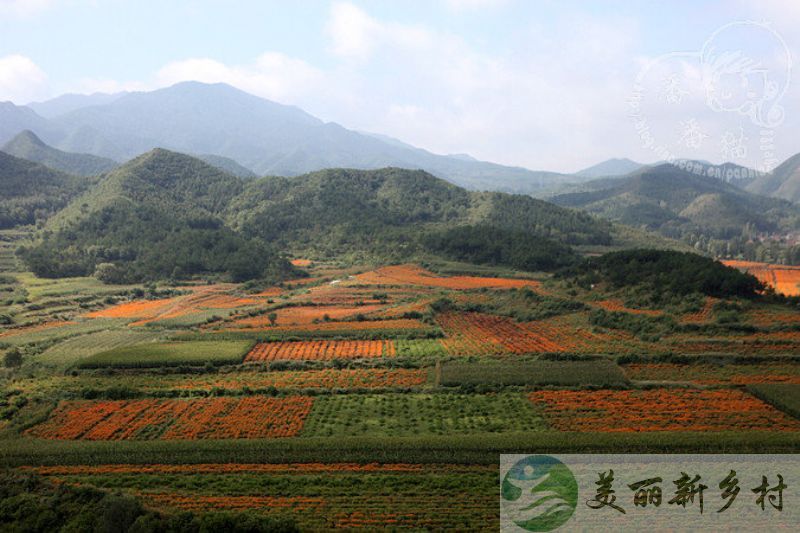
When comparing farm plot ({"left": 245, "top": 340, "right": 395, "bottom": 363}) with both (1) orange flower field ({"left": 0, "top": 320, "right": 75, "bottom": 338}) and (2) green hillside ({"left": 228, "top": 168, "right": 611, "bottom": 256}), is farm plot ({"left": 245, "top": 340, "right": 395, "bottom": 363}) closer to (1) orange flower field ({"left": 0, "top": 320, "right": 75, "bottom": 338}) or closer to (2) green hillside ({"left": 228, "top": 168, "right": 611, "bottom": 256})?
(1) orange flower field ({"left": 0, "top": 320, "right": 75, "bottom": 338})

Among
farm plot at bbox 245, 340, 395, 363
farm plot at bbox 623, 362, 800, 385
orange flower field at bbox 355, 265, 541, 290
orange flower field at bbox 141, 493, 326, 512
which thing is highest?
orange flower field at bbox 355, 265, 541, 290

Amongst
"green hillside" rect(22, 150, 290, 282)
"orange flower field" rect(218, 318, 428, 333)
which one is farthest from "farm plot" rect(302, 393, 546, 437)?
"green hillside" rect(22, 150, 290, 282)

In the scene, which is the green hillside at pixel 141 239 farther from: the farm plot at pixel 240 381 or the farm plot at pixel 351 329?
the farm plot at pixel 240 381

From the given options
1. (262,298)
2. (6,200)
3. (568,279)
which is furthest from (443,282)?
(6,200)

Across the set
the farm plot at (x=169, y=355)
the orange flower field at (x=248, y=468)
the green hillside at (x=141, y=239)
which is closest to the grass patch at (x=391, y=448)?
the orange flower field at (x=248, y=468)

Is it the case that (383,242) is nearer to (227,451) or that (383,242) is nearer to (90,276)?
(90,276)

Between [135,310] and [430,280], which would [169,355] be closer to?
[135,310]
